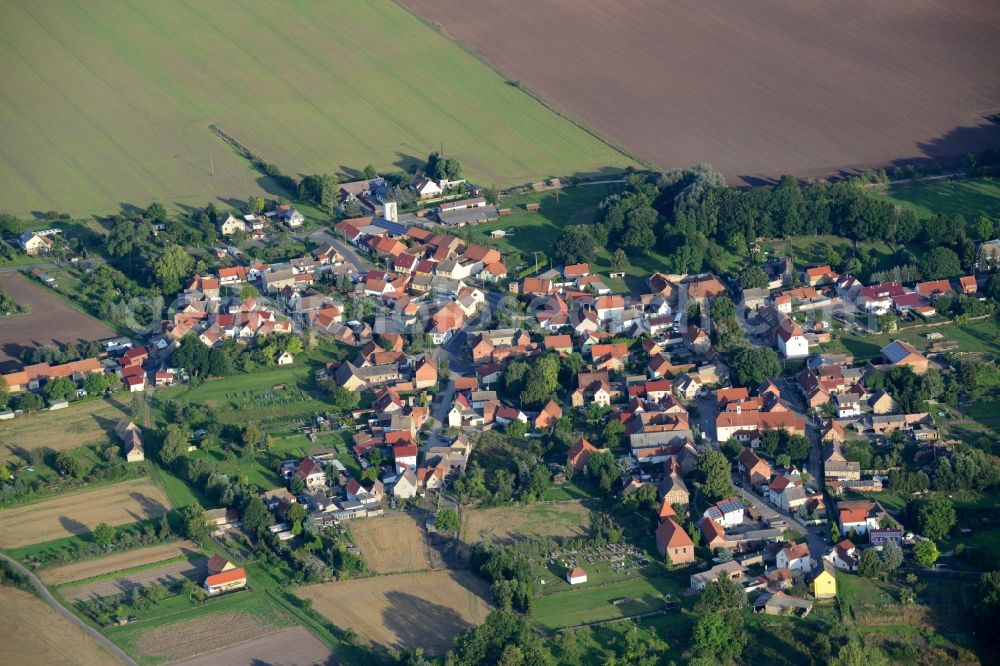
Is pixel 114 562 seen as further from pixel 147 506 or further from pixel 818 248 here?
pixel 818 248

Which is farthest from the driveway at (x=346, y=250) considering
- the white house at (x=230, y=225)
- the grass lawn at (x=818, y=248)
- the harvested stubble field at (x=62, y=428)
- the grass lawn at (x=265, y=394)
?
the grass lawn at (x=818, y=248)

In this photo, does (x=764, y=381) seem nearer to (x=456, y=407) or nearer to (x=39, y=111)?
(x=456, y=407)

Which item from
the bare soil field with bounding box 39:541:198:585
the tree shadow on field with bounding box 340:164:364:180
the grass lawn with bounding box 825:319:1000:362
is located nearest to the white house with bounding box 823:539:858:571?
the grass lawn with bounding box 825:319:1000:362

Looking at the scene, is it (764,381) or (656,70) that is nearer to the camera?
(764,381)

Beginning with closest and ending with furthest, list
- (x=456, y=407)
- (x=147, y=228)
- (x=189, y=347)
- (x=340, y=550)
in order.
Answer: (x=340, y=550), (x=456, y=407), (x=189, y=347), (x=147, y=228)

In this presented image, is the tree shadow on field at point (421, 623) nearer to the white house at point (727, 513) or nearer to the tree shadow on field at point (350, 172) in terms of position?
the white house at point (727, 513)

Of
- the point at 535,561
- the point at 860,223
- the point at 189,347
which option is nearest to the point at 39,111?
the point at 189,347
